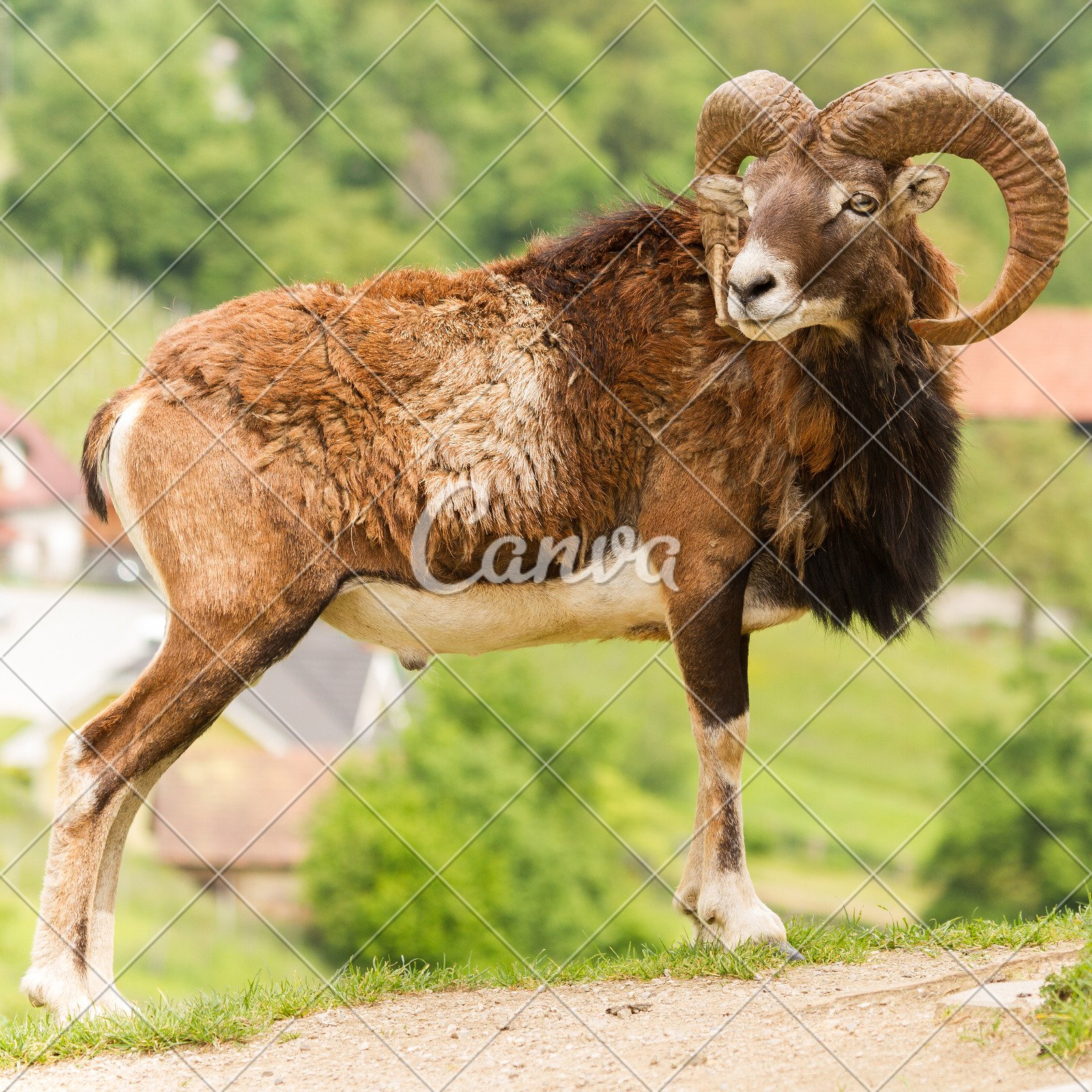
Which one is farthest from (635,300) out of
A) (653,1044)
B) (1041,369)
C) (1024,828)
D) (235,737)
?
(1041,369)

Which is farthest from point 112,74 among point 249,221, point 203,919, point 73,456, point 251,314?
point 251,314

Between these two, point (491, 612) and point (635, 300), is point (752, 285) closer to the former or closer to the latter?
point (635, 300)

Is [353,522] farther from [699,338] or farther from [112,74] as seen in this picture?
[112,74]

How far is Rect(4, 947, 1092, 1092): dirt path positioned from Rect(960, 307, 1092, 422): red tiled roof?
295 ft

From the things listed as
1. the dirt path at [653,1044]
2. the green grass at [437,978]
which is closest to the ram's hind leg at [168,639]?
the green grass at [437,978]

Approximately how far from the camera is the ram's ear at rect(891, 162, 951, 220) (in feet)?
24.2

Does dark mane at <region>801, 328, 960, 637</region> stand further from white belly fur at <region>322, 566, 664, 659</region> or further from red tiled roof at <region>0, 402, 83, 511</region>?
red tiled roof at <region>0, 402, 83, 511</region>

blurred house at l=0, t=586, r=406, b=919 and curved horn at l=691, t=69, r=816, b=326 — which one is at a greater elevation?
curved horn at l=691, t=69, r=816, b=326

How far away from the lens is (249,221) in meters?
136

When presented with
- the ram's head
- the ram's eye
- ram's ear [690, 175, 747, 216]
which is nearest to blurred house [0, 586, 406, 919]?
ram's ear [690, 175, 747, 216]

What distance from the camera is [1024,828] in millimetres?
59688

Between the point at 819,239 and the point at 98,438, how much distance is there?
393 centimetres

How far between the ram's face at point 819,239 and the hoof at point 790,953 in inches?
124

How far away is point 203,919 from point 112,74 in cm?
9495
